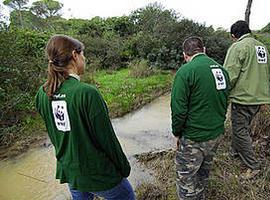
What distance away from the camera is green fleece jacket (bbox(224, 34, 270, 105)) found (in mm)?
3246

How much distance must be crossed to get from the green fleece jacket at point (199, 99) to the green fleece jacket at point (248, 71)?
2.34ft

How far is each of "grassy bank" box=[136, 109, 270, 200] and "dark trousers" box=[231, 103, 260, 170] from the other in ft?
0.50

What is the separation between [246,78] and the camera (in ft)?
10.7

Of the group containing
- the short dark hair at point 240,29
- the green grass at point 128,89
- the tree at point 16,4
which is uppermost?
the tree at point 16,4

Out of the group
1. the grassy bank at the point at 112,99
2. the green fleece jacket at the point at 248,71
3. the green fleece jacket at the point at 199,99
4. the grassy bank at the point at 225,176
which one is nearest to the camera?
the green fleece jacket at the point at 199,99

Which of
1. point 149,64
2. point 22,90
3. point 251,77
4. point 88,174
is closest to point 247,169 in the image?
point 251,77

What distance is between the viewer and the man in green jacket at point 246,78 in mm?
3254

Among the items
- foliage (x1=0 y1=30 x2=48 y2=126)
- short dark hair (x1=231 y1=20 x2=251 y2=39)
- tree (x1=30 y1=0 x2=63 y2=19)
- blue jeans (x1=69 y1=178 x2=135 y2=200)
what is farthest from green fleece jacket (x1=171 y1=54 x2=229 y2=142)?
tree (x1=30 y1=0 x2=63 y2=19)

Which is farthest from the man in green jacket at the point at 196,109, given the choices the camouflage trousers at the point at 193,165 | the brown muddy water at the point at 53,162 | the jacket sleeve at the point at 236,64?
the brown muddy water at the point at 53,162

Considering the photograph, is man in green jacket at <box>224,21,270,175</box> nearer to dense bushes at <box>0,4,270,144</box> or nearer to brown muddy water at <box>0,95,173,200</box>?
brown muddy water at <box>0,95,173,200</box>

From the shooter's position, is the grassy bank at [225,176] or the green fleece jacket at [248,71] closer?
the grassy bank at [225,176]

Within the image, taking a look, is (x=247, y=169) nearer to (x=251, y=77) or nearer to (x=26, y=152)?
(x=251, y=77)

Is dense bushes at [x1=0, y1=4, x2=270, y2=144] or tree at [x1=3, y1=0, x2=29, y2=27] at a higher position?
tree at [x1=3, y1=0, x2=29, y2=27]

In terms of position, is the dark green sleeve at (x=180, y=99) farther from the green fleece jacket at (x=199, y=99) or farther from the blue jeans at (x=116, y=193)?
the blue jeans at (x=116, y=193)
